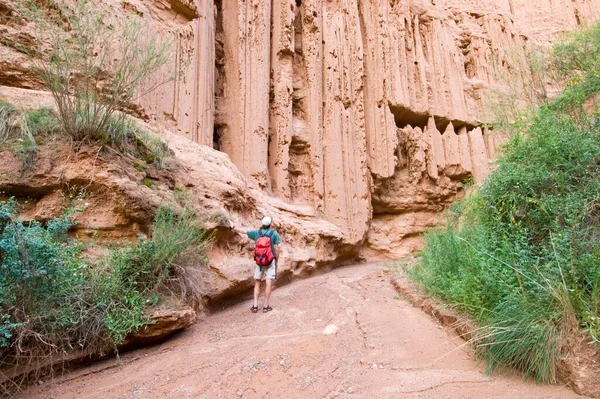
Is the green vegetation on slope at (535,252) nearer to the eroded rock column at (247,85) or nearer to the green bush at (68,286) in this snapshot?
the green bush at (68,286)

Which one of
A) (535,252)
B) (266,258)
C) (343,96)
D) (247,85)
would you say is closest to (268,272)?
(266,258)

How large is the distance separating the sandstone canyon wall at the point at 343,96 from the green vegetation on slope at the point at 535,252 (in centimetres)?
596

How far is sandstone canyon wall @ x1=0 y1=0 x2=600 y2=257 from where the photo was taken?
32.0 feet

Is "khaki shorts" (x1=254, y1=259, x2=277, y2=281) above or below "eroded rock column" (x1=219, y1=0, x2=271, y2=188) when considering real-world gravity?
below

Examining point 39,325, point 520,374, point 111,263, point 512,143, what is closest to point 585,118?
point 512,143

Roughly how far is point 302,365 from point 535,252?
2796 mm

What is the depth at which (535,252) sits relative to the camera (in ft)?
13.3

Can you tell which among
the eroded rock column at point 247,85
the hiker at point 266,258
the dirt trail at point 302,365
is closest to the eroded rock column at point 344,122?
the eroded rock column at point 247,85

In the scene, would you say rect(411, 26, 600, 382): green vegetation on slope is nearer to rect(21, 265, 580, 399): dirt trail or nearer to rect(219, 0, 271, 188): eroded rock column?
rect(21, 265, 580, 399): dirt trail

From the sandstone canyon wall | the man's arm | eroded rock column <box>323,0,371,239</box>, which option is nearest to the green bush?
the man's arm

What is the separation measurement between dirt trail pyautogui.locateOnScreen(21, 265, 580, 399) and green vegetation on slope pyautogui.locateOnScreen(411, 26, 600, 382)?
383 mm

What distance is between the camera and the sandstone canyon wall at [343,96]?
977 cm

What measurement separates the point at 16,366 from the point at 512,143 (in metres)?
6.99

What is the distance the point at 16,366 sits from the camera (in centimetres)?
317
